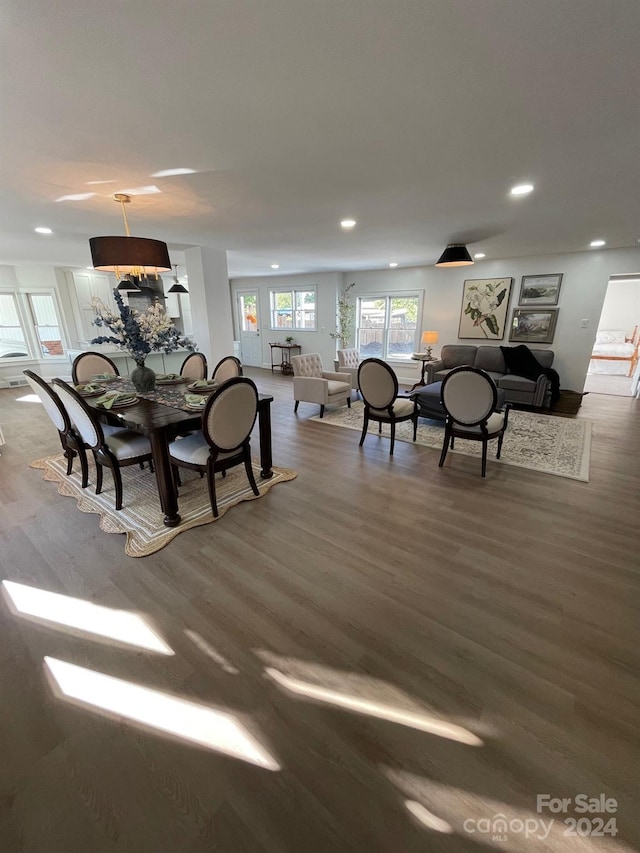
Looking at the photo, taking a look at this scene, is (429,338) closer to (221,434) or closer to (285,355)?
(285,355)

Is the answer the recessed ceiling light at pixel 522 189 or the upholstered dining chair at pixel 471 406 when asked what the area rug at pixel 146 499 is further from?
the recessed ceiling light at pixel 522 189

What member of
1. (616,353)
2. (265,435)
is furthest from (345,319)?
(616,353)

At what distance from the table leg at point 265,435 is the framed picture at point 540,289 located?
587 centimetres

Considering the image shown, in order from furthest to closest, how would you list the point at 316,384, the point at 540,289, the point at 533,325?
1. the point at 533,325
2. the point at 540,289
3. the point at 316,384

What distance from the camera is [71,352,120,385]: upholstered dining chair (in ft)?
13.7

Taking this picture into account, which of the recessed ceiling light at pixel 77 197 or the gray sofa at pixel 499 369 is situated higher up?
the recessed ceiling light at pixel 77 197

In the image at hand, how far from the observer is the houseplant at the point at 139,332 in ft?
9.68

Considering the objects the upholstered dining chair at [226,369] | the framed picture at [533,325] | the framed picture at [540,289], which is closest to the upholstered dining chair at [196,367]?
the upholstered dining chair at [226,369]

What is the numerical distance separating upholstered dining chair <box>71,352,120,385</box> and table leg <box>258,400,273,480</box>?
2565 mm

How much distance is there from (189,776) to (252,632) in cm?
59

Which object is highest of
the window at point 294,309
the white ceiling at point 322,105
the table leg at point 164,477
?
the white ceiling at point 322,105

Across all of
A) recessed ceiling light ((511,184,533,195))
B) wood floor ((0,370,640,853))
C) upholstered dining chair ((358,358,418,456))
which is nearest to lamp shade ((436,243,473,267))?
recessed ceiling light ((511,184,533,195))

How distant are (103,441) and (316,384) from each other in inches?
127

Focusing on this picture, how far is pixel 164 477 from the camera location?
2.50 metres
